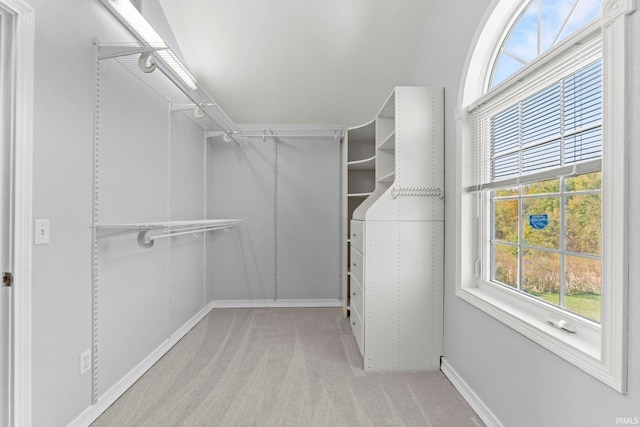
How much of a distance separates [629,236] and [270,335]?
266 cm

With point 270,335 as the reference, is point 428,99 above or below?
above

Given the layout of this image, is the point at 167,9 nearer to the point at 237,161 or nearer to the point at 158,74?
the point at 158,74

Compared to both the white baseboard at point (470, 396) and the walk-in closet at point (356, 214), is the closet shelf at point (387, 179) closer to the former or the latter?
the walk-in closet at point (356, 214)

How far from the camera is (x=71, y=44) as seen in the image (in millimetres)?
1582

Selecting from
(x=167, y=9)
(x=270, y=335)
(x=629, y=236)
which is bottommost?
(x=270, y=335)

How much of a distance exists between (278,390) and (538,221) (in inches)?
70.0

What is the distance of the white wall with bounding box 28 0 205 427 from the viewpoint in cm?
144

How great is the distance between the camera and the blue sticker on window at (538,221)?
1.47 m

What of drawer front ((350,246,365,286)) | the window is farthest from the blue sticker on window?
drawer front ((350,246,365,286))

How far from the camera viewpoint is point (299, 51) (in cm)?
307

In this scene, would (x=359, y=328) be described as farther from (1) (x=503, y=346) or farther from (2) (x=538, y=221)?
(2) (x=538, y=221)

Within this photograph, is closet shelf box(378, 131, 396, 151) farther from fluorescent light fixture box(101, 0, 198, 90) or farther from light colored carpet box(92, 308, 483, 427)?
light colored carpet box(92, 308, 483, 427)

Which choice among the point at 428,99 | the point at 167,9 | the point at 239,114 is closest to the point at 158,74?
the point at 167,9

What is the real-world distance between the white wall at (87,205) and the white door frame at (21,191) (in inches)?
1.7
